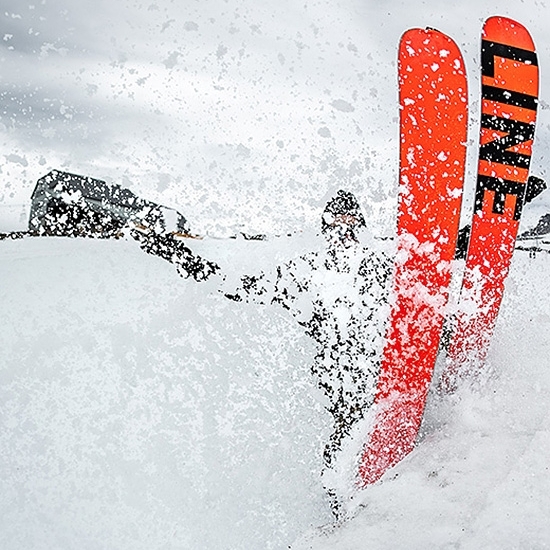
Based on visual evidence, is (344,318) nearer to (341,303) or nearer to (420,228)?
(341,303)

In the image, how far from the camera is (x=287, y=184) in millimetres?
1667

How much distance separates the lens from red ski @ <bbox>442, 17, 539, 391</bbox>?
1550 millimetres

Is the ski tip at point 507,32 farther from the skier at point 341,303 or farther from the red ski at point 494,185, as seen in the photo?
the skier at point 341,303

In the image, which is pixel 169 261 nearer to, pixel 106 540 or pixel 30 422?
pixel 30 422

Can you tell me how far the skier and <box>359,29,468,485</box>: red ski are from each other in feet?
0.16

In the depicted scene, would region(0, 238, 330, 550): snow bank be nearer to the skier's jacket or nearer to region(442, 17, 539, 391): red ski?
the skier's jacket

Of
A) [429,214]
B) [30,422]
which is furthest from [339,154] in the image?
[30,422]

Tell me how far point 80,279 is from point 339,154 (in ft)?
3.62

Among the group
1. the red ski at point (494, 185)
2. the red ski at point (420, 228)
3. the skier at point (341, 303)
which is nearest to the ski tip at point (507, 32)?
the red ski at point (494, 185)

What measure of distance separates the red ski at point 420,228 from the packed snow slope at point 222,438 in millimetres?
104

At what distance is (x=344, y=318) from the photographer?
1.54 m

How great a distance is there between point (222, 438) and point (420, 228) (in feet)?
2.45

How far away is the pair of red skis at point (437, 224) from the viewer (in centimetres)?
146

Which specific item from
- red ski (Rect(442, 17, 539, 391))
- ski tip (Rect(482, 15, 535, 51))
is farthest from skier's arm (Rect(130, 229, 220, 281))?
ski tip (Rect(482, 15, 535, 51))
